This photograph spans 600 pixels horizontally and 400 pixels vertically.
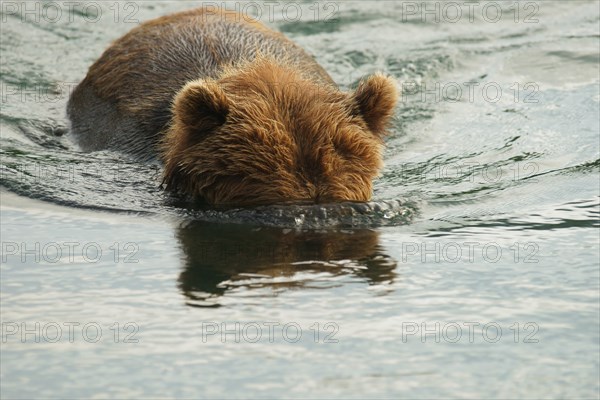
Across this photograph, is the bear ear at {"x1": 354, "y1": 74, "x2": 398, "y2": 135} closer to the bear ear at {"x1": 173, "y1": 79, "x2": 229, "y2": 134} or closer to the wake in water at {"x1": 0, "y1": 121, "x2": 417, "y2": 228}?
the wake in water at {"x1": 0, "y1": 121, "x2": 417, "y2": 228}

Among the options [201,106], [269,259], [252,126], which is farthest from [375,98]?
[269,259]

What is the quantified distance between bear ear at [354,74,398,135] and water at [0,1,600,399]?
0.62 m

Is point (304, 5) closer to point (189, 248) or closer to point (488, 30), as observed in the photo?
point (488, 30)

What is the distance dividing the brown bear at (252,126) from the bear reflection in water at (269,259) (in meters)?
0.32

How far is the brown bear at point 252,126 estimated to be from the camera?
7.88 m

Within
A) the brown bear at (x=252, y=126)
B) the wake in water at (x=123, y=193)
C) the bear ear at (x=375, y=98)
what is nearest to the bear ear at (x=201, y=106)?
the brown bear at (x=252, y=126)

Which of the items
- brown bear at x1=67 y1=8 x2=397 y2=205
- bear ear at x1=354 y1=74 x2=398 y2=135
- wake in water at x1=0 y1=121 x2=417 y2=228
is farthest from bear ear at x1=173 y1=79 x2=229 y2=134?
bear ear at x1=354 y1=74 x2=398 y2=135

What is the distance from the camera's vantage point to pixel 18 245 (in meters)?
7.61

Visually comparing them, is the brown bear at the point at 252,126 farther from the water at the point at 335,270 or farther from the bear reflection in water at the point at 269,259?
the bear reflection in water at the point at 269,259

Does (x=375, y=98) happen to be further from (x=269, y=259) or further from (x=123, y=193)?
(x=123, y=193)

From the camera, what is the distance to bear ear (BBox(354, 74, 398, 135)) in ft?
27.5

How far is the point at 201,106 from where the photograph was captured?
8023mm

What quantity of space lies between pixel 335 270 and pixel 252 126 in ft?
4.73

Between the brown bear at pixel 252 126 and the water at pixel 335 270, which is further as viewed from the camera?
the brown bear at pixel 252 126
